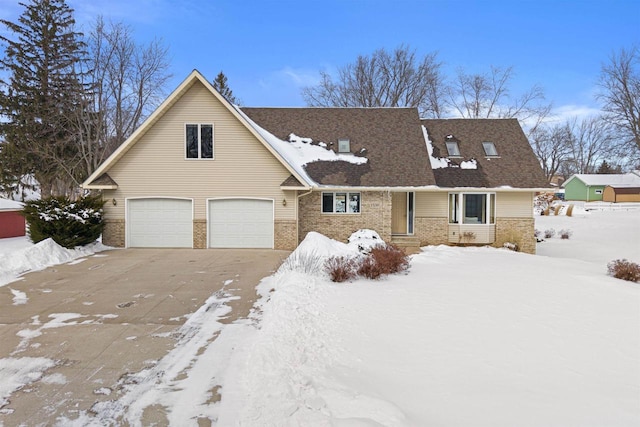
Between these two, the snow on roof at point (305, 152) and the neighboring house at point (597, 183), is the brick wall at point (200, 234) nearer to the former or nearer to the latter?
the snow on roof at point (305, 152)

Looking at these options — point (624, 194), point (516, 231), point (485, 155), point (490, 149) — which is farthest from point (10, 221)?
point (624, 194)

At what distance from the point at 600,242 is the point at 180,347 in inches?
1022

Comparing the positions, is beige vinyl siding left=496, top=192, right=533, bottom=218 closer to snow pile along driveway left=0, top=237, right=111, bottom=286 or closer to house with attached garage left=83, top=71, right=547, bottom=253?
house with attached garage left=83, top=71, right=547, bottom=253

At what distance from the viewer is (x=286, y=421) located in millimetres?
3463

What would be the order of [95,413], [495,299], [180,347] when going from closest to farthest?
[95,413] < [180,347] < [495,299]

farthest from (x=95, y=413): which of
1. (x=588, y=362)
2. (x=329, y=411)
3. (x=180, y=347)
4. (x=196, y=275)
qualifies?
(x=196, y=275)

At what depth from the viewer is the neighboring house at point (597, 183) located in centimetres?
5794

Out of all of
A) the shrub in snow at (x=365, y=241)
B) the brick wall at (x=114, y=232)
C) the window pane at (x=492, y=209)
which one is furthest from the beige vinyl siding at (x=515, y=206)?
the brick wall at (x=114, y=232)

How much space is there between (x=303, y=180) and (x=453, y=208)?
7423 mm

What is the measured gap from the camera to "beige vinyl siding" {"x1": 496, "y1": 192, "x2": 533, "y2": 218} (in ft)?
57.3

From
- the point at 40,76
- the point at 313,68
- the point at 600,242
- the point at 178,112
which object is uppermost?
the point at 313,68

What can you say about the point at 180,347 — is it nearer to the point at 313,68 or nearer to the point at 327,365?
the point at 327,365

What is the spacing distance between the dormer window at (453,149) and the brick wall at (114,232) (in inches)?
610

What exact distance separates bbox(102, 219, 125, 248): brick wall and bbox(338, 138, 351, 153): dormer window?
10155 mm
